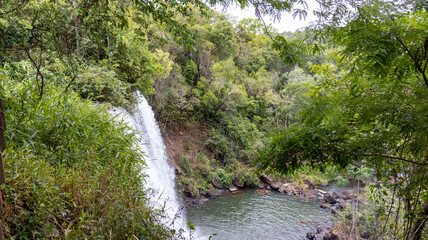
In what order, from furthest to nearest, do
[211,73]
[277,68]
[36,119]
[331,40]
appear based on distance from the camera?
[277,68], [211,73], [36,119], [331,40]

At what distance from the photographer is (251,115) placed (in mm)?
20641

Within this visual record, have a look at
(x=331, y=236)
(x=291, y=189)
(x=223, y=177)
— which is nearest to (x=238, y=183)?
(x=223, y=177)

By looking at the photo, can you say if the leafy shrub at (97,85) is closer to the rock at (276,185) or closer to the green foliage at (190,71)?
the green foliage at (190,71)

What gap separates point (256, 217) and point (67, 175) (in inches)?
366

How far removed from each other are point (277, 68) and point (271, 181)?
13.8 metres

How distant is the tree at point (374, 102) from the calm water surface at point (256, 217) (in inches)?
252

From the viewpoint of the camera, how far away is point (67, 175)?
275cm

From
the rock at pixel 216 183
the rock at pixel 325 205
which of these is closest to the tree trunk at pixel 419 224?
the rock at pixel 325 205

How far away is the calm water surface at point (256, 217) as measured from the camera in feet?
30.1

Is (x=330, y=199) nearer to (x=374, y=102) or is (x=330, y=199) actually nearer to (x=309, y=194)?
(x=309, y=194)

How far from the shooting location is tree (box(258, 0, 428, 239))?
7.47ft

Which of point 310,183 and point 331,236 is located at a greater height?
point 331,236

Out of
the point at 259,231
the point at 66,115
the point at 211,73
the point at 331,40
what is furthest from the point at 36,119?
the point at 211,73

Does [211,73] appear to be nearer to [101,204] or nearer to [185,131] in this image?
[185,131]
